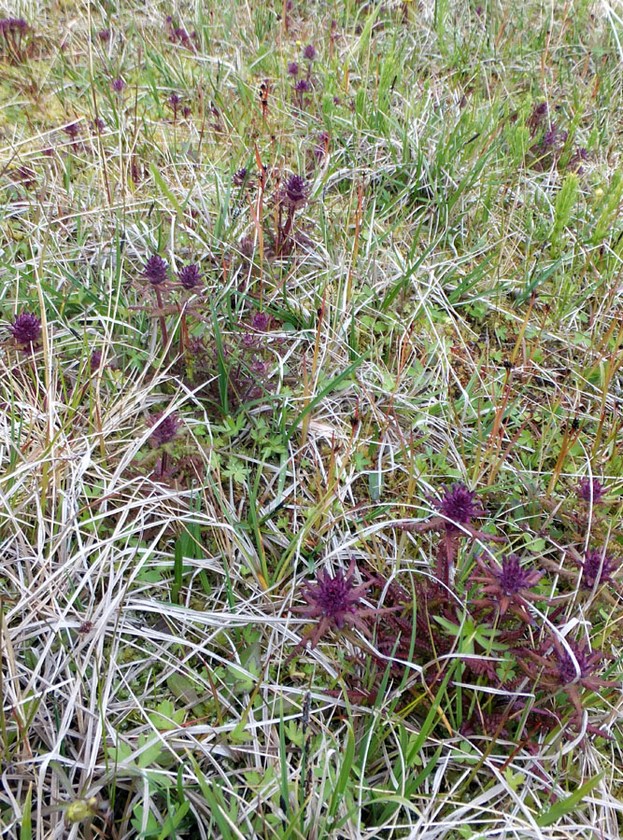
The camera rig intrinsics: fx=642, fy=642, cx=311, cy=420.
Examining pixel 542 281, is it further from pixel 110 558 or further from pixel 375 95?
pixel 110 558

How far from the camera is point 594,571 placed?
1.82 metres

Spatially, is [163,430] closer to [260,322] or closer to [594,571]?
[260,322]

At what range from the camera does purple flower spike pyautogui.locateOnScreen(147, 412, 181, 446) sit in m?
2.11

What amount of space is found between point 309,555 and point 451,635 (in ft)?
1.67

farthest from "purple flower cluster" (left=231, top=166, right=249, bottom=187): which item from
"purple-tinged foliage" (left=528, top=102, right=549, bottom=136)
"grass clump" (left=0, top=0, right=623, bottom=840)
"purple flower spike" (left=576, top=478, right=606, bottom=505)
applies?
"purple flower spike" (left=576, top=478, right=606, bottom=505)

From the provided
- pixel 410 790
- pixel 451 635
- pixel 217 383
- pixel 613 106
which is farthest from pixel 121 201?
pixel 613 106

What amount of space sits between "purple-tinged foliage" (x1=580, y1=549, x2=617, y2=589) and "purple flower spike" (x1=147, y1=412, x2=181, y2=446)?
132 cm

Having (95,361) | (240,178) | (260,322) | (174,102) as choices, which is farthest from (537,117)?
(95,361)

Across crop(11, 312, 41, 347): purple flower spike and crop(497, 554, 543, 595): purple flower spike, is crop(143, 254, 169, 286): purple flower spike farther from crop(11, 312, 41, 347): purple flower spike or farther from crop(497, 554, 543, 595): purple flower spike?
crop(497, 554, 543, 595): purple flower spike

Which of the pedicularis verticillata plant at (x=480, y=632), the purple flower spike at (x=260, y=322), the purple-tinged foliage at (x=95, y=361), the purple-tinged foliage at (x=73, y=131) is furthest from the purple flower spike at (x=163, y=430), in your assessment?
the purple-tinged foliage at (x=73, y=131)

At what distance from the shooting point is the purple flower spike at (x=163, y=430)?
211 cm

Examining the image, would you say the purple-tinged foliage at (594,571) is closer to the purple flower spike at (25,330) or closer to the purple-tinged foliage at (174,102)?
the purple flower spike at (25,330)

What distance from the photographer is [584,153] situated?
3553 millimetres

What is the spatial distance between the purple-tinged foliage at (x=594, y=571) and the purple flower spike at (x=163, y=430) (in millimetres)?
1318
